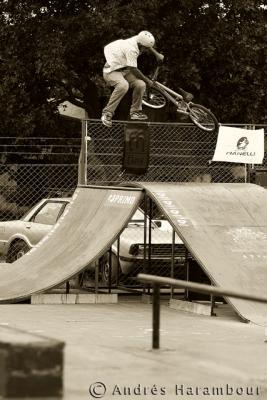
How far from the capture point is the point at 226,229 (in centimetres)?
1667

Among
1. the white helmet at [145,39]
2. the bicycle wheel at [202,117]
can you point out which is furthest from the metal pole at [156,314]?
the bicycle wheel at [202,117]

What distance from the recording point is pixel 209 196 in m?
17.5

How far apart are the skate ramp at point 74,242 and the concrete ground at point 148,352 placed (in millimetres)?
470

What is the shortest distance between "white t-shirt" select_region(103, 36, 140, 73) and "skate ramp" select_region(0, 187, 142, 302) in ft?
6.78

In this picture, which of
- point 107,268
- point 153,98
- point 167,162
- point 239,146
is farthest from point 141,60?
point 107,268

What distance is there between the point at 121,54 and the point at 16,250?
493cm

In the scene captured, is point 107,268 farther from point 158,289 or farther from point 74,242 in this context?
point 158,289

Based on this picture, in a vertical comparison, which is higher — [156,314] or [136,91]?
[136,91]

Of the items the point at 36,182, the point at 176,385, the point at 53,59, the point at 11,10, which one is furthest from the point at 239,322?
the point at 11,10

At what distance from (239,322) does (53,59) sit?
1828 centimetres

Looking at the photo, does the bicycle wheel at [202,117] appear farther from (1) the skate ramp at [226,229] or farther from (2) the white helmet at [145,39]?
(1) the skate ramp at [226,229]

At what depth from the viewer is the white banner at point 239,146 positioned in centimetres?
1928

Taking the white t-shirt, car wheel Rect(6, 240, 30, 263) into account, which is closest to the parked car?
car wheel Rect(6, 240, 30, 263)

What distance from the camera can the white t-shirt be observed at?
1869cm
